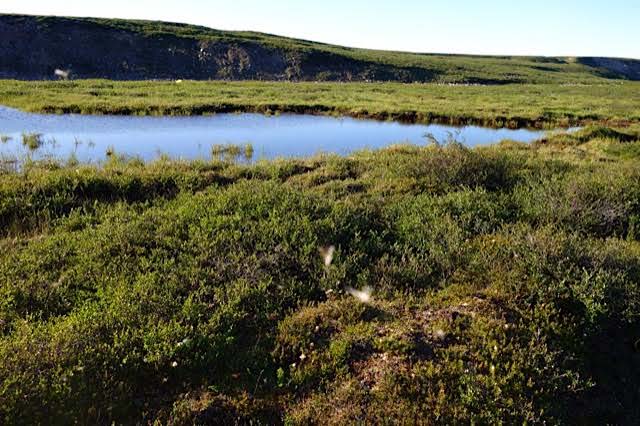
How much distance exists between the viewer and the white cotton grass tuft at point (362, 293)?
714cm

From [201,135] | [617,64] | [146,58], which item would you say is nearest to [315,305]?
[201,135]

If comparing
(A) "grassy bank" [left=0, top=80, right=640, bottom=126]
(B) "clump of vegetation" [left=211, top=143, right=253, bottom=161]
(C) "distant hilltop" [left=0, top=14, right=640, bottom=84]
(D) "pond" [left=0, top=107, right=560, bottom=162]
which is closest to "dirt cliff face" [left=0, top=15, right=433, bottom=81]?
(C) "distant hilltop" [left=0, top=14, right=640, bottom=84]

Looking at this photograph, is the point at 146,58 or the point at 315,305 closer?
the point at 315,305

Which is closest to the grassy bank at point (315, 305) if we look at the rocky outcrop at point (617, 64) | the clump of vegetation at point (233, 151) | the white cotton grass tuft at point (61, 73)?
the clump of vegetation at point (233, 151)

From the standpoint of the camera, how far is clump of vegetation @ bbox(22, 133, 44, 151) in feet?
60.6

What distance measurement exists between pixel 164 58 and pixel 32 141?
62624mm

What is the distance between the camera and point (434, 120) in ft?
105

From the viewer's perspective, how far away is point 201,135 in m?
22.9

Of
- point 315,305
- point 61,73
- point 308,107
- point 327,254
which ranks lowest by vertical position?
point 315,305

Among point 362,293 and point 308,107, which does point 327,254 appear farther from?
point 308,107

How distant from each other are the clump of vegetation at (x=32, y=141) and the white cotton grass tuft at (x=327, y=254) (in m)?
14.3

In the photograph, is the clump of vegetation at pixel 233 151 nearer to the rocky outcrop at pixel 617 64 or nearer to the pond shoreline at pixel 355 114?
the pond shoreline at pixel 355 114

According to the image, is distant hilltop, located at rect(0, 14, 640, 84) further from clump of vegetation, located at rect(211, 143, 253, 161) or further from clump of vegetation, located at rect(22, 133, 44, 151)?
clump of vegetation, located at rect(211, 143, 253, 161)

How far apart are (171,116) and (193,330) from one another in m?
25.2
